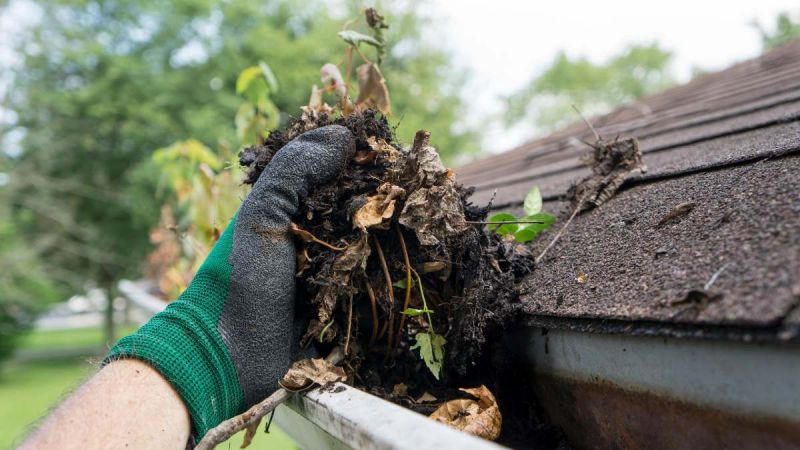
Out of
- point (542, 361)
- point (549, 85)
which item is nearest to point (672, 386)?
point (542, 361)

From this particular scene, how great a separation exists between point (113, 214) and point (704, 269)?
51.7ft

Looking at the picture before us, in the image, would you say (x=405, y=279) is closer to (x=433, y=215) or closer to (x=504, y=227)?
(x=433, y=215)

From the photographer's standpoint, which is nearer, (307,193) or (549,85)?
(307,193)

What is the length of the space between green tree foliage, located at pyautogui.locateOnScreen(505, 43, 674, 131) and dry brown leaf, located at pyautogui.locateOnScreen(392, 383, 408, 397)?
82.9 feet

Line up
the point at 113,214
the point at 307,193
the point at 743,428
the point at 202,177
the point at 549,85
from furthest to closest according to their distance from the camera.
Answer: the point at 549,85 < the point at 113,214 < the point at 202,177 < the point at 307,193 < the point at 743,428

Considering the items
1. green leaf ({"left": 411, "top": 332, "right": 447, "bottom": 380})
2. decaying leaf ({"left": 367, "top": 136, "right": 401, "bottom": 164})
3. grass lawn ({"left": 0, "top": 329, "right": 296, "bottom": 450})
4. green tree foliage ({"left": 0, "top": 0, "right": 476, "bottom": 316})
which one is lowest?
grass lawn ({"left": 0, "top": 329, "right": 296, "bottom": 450})

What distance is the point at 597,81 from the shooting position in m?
24.8

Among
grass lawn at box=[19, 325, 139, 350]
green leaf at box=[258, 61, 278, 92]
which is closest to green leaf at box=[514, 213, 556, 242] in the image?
green leaf at box=[258, 61, 278, 92]

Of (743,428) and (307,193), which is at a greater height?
(307,193)

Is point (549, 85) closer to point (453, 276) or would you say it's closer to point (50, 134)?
point (50, 134)

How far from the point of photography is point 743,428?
2.20 ft

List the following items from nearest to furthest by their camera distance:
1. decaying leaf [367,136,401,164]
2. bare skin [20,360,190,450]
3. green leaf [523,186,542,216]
A: bare skin [20,360,190,450]
decaying leaf [367,136,401,164]
green leaf [523,186,542,216]

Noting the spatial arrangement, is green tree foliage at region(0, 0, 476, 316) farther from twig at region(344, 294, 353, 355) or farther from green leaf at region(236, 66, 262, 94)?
twig at region(344, 294, 353, 355)

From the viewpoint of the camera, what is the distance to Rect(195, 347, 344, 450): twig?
0.93m
